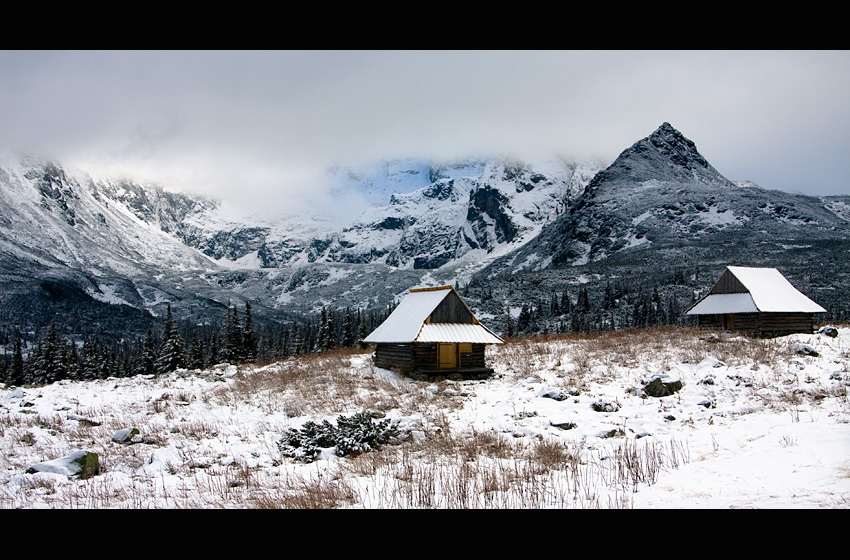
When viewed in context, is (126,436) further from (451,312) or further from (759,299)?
(759,299)

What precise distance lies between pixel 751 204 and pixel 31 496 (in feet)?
648

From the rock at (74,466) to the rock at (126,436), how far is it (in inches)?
96.4

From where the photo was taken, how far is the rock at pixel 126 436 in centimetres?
1270

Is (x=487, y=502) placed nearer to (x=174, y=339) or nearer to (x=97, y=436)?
(x=97, y=436)

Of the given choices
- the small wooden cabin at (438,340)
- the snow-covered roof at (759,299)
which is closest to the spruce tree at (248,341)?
the small wooden cabin at (438,340)

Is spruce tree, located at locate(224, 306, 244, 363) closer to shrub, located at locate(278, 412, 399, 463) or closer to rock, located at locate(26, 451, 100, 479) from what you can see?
shrub, located at locate(278, 412, 399, 463)

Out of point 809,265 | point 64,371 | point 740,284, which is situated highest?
point 809,265

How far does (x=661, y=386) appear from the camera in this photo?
16719 mm

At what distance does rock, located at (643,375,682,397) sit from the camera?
1662 centimetres

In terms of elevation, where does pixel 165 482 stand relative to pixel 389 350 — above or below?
below

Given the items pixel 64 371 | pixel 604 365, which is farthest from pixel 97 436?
pixel 64 371

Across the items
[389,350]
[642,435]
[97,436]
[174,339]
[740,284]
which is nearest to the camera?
[642,435]

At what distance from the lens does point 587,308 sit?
9688 cm
